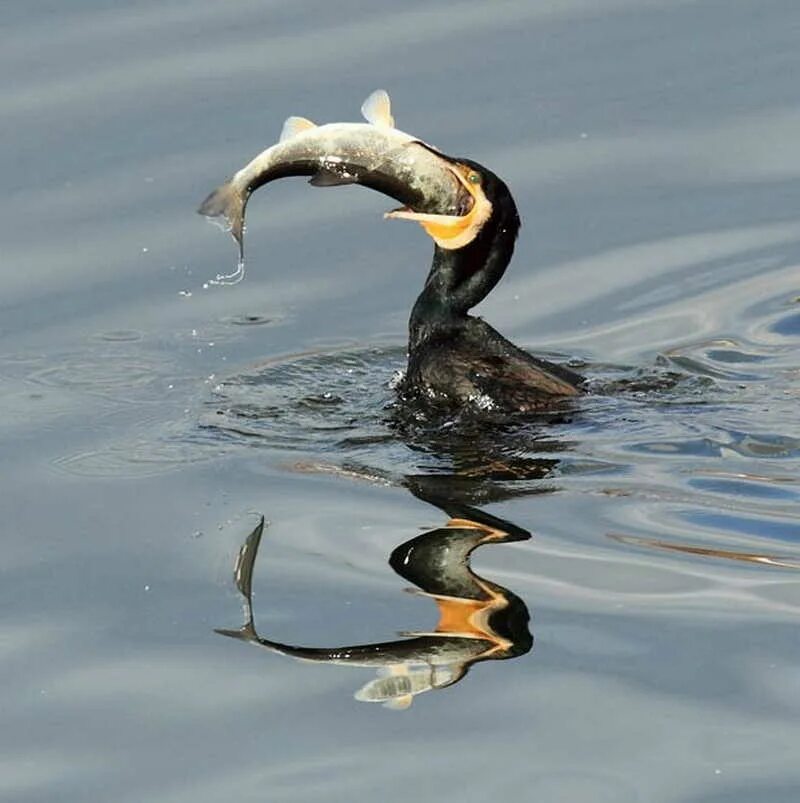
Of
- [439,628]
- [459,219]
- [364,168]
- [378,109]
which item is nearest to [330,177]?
[364,168]

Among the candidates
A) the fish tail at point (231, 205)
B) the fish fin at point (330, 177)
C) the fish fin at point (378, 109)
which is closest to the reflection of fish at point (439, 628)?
the fish tail at point (231, 205)

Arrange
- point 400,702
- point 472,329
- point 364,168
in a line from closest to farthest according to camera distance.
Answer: point 400,702, point 364,168, point 472,329

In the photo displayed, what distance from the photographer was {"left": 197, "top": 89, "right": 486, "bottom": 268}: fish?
28.7 ft

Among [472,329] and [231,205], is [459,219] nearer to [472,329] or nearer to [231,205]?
[472,329]

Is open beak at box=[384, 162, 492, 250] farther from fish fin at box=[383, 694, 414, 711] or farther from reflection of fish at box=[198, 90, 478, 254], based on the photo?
fish fin at box=[383, 694, 414, 711]

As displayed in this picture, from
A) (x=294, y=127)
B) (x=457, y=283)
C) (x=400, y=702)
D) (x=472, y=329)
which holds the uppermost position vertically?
(x=294, y=127)

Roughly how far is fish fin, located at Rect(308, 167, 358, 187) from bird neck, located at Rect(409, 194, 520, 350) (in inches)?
30.0

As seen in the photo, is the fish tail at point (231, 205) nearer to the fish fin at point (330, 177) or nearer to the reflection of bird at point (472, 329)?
the fish fin at point (330, 177)

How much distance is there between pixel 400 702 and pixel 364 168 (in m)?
3.12

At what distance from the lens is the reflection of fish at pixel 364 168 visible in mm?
8734

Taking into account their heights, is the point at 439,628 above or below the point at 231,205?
below

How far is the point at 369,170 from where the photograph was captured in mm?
9055

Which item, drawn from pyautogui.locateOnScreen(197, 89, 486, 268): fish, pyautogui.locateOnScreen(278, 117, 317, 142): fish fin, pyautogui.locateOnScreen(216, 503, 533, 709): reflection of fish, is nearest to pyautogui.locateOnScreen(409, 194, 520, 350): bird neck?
pyautogui.locateOnScreen(197, 89, 486, 268): fish

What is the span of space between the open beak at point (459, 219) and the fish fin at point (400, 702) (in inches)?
125
